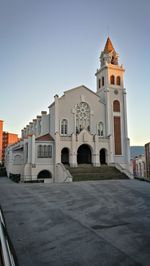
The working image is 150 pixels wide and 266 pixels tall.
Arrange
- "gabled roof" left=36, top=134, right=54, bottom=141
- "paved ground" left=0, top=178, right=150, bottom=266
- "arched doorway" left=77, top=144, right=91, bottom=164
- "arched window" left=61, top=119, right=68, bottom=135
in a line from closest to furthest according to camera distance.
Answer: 1. "paved ground" left=0, top=178, right=150, bottom=266
2. "gabled roof" left=36, top=134, right=54, bottom=141
3. "arched window" left=61, top=119, right=68, bottom=135
4. "arched doorway" left=77, top=144, right=91, bottom=164

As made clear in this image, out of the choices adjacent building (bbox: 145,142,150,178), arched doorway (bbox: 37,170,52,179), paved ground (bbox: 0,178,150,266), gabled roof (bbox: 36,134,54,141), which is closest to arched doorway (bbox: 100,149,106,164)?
gabled roof (bbox: 36,134,54,141)

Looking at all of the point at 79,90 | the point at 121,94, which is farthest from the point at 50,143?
the point at 121,94

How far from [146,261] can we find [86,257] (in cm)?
157

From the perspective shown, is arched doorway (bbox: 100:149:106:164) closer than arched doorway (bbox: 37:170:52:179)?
No

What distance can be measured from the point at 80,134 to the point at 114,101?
9901 mm

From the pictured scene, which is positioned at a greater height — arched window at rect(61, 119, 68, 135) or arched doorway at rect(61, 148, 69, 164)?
arched window at rect(61, 119, 68, 135)

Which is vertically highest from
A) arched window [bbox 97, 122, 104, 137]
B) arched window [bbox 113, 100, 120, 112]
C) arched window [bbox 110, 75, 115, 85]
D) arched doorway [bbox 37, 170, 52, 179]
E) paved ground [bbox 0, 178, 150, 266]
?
arched window [bbox 110, 75, 115, 85]

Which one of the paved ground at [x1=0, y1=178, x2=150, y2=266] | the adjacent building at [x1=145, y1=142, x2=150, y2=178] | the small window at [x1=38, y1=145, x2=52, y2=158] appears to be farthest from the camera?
the adjacent building at [x1=145, y1=142, x2=150, y2=178]

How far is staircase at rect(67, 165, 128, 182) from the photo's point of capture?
27.1 m

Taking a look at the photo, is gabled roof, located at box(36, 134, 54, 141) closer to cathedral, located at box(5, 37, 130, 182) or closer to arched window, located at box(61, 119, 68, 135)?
cathedral, located at box(5, 37, 130, 182)

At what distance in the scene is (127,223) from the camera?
28.3 ft

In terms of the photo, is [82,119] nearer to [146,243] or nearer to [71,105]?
[71,105]

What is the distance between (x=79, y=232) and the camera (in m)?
7.53

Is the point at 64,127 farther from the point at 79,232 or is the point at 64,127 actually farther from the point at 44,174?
the point at 79,232
